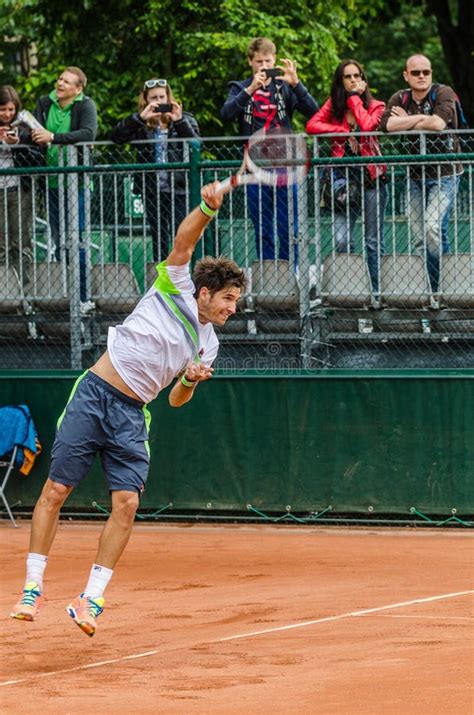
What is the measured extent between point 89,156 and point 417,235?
3215 millimetres

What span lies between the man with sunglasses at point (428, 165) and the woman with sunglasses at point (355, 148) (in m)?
0.26

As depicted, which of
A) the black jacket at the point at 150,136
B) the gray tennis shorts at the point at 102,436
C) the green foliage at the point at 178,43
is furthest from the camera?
the green foliage at the point at 178,43

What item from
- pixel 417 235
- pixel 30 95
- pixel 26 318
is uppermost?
pixel 30 95

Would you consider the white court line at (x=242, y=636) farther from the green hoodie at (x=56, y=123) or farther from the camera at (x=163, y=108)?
the green hoodie at (x=56, y=123)

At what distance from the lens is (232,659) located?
6.77m

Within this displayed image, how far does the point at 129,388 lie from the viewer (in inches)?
282

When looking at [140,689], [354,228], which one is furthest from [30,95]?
[140,689]

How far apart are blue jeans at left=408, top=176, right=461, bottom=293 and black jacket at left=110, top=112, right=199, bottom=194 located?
7.07ft

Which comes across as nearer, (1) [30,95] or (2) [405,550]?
(2) [405,550]

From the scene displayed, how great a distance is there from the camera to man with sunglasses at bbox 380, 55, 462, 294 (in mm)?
11664

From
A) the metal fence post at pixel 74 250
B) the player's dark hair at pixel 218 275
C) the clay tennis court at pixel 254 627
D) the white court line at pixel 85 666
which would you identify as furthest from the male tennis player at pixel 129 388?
the metal fence post at pixel 74 250

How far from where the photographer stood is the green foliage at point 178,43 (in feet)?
68.7

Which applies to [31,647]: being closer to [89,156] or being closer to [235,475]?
[235,475]

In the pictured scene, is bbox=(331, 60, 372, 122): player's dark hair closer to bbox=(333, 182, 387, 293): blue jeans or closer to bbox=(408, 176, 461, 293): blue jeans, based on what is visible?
bbox=(333, 182, 387, 293): blue jeans
